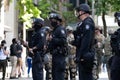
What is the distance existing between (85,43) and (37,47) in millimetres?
3014

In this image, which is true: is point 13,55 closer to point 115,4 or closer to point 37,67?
point 37,67

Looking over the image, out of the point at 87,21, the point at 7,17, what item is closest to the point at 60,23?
the point at 87,21

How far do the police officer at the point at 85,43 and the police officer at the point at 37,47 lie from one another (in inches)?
102

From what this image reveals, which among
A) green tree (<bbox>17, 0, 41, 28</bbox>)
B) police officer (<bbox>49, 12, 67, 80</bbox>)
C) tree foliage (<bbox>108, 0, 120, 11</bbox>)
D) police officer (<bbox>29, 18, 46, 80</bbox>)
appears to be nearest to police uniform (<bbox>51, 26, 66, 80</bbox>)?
police officer (<bbox>49, 12, 67, 80</bbox>)

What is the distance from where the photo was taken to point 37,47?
43.2 ft

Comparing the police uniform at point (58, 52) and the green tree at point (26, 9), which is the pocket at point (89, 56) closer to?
the police uniform at point (58, 52)

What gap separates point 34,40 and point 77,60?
3.06m

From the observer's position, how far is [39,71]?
13.4 meters

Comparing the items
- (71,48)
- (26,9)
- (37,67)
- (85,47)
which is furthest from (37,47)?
(26,9)

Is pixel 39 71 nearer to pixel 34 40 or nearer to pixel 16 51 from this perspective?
pixel 34 40

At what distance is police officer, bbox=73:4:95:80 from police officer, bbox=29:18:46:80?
8.49ft

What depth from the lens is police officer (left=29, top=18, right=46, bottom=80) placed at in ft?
43.3

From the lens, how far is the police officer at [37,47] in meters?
13.2

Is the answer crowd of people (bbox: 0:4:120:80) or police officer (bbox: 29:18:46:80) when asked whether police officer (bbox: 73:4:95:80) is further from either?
police officer (bbox: 29:18:46:80)
